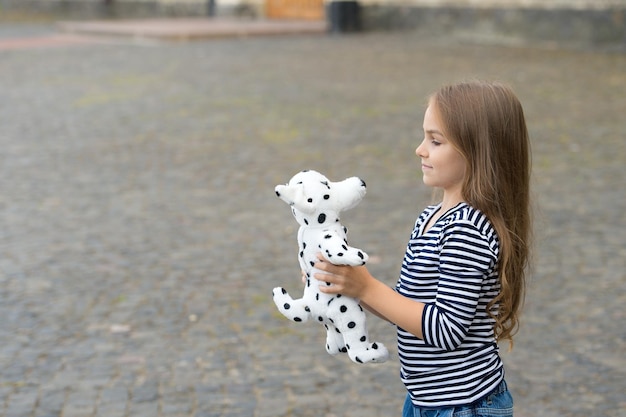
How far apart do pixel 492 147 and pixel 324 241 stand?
44cm

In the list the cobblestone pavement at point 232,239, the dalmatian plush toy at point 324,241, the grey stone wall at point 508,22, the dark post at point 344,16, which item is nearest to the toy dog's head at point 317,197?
the dalmatian plush toy at point 324,241

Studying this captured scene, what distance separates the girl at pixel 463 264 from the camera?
2.26m

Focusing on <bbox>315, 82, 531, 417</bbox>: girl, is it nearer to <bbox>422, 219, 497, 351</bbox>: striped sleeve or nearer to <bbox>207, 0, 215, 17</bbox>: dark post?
<bbox>422, 219, 497, 351</bbox>: striped sleeve

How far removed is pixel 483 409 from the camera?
94.3 inches

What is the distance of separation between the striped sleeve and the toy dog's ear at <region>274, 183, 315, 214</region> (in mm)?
321

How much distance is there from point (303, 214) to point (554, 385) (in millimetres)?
2339

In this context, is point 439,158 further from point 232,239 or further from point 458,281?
point 232,239

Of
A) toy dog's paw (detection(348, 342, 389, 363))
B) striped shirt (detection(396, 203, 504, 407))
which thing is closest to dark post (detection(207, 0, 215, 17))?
striped shirt (detection(396, 203, 504, 407))

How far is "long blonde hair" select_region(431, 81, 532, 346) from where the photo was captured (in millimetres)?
2285

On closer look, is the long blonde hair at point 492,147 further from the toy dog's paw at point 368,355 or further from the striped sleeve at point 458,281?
the toy dog's paw at point 368,355

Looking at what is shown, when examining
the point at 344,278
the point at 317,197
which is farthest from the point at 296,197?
the point at 344,278

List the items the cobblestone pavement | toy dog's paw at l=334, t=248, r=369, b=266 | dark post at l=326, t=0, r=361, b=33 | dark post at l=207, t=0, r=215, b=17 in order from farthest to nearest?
dark post at l=207, t=0, r=215, b=17, dark post at l=326, t=0, r=361, b=33, the cobblestone pavement, toy dog's paw at l=334, t=248, r=369, b=266

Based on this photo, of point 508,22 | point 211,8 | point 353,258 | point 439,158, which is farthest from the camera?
point 211,8

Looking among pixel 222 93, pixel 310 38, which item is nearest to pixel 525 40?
pixel 310 38
